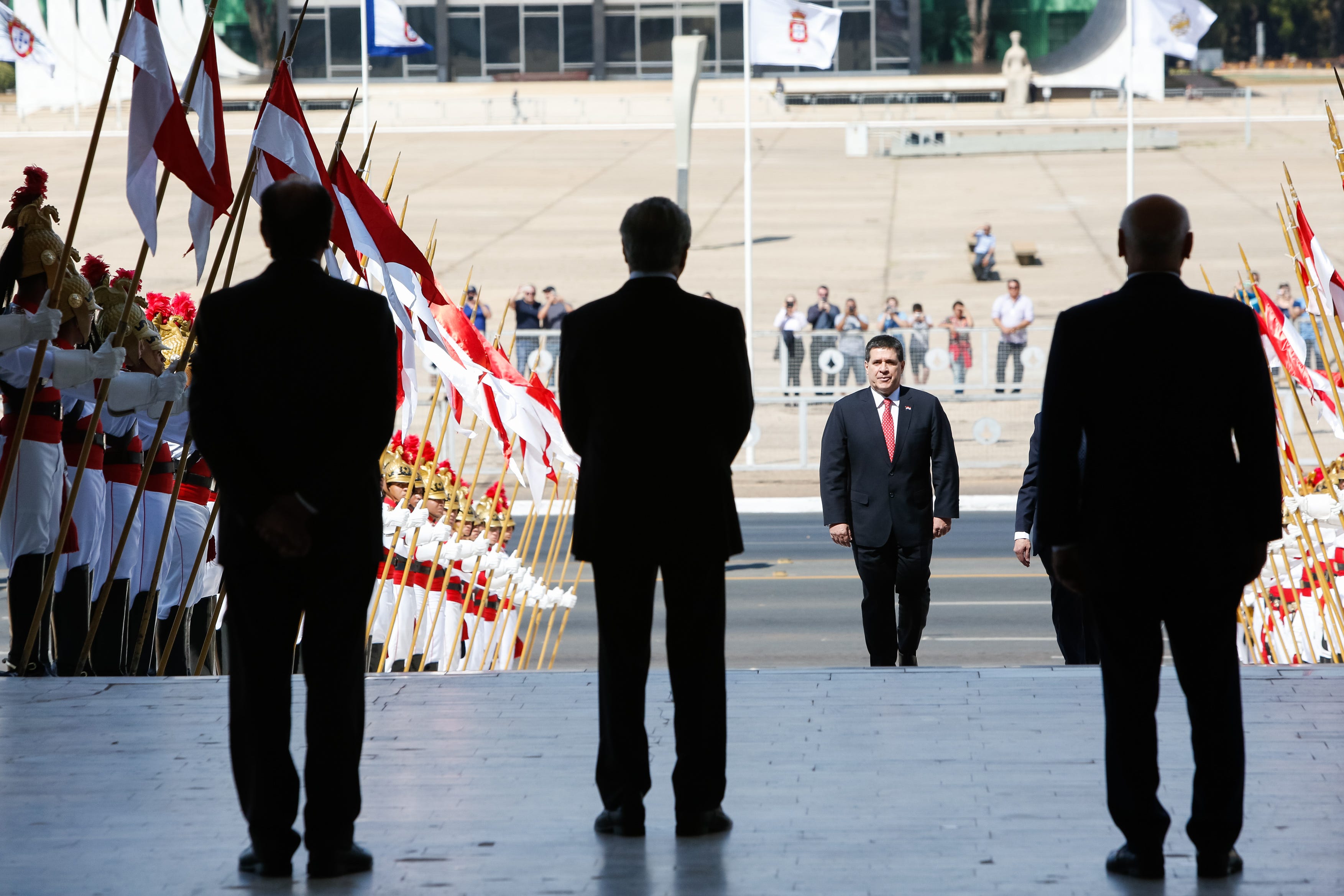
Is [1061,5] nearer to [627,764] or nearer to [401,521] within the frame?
[401,521]

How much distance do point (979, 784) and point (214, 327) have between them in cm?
230

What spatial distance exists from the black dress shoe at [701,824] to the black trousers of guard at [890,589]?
153 inches

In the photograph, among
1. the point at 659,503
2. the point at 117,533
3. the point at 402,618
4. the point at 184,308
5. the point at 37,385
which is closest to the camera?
the point at 659,503

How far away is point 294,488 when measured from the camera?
3898 millimetres

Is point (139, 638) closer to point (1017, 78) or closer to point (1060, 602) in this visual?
point (1060, 602)

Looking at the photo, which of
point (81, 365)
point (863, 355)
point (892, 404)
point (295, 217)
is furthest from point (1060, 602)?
point (863, 355)

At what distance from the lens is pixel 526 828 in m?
4.34

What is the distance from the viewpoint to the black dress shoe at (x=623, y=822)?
4.24 meters

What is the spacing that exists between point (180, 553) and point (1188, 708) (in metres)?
5.23

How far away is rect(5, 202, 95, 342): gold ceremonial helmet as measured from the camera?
252 inches

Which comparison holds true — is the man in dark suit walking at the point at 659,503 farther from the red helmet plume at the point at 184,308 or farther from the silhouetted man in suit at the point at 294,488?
the red helmet plume at the point at 184,308

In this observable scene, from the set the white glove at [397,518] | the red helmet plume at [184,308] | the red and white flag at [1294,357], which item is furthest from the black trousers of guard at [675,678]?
the red and white flag at [1294,357]

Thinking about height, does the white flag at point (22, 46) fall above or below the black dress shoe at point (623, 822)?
above

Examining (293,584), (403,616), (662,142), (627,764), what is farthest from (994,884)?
(662,142)
